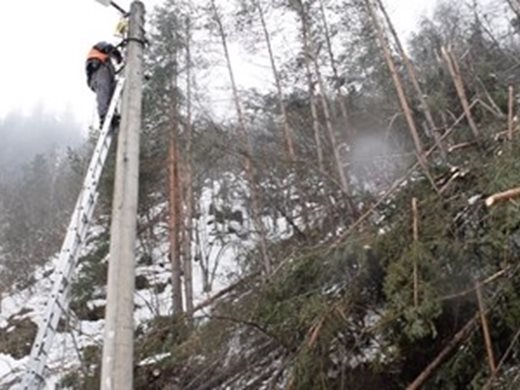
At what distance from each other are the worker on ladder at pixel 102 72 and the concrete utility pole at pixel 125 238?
99cm

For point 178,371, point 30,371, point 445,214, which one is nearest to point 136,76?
point 30,371

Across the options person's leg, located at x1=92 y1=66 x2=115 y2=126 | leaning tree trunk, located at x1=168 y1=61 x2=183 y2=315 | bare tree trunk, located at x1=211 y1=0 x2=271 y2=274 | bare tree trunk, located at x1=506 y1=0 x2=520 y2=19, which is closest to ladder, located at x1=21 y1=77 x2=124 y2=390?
person's leg, located at x1=92 y1=66 x2=115 y2=126

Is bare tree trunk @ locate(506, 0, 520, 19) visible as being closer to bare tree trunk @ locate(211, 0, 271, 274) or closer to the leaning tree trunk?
bare tree trunk @ locate(211, 0, 271, 274)

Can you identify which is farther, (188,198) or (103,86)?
(188,198)

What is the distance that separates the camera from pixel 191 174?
1788cm

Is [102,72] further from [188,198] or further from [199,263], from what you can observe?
[199,263]

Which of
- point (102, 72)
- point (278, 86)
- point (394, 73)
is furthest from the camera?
point (278, 86)

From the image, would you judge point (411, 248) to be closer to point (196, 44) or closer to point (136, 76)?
point (136, 76)

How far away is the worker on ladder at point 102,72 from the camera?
490 cm

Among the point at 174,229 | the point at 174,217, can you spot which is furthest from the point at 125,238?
the point at 174,217

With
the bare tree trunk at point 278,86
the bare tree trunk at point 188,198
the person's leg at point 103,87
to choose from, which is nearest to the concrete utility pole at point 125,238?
the person's leg at point 103,87

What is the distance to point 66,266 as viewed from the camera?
3727 millimetres

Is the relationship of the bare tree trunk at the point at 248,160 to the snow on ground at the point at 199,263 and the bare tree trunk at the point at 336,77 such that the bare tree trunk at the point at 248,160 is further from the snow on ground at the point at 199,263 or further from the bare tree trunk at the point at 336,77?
the bare tree trunk at the point at 336,77

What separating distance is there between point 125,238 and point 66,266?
803 mm
